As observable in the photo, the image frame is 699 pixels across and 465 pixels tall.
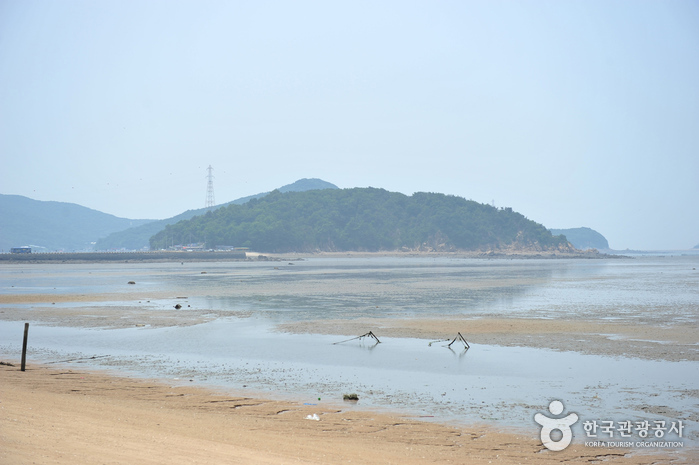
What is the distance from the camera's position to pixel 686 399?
15383 millimetres

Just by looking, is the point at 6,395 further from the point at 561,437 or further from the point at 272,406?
the point at 561,437

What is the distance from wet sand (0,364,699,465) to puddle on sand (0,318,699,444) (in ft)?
3.86

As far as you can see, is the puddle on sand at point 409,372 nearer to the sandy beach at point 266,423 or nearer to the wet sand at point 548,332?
the sandy beach at point 266,423

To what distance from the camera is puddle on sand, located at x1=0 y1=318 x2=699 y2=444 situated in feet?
48.7

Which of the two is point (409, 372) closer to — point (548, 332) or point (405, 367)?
point (405, 367)

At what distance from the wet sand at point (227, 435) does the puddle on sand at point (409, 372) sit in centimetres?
118

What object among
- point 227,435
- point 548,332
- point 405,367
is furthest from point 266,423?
point 548,332

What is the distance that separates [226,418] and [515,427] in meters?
6.56

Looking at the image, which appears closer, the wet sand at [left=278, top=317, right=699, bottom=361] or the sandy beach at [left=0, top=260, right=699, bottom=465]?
the sandy beach at [left=0, top=260, right=699, bottom=465]

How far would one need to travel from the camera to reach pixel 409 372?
19.1 meters

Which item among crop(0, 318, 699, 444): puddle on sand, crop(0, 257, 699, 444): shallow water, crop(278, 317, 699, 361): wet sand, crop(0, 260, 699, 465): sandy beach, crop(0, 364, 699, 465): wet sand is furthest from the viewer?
crop(278, 317, 699, 361): wet sand

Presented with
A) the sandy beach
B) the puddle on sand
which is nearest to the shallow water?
the puddle on sand

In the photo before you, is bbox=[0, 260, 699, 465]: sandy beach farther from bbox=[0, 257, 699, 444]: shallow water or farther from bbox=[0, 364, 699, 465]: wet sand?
bbox=[0, 257, 699, 444]: shallow water

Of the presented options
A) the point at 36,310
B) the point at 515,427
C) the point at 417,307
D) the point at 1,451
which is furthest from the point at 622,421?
the point at 36,310
